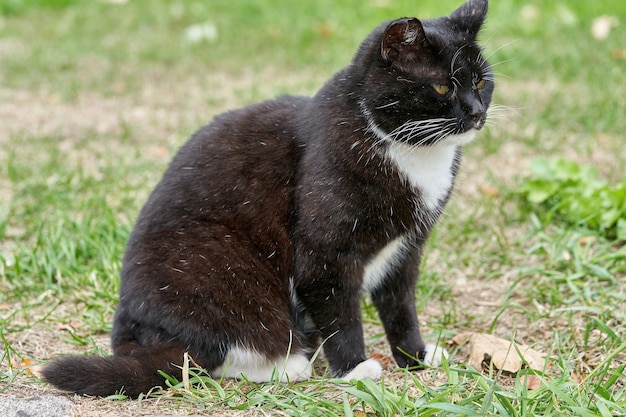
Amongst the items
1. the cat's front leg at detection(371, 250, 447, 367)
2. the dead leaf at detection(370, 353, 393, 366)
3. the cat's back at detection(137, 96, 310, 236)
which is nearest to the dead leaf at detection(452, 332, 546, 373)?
the cat's front leg at detection(371, 250, 447, 367)

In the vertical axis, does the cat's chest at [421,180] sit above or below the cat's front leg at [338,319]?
above

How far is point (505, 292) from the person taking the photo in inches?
131

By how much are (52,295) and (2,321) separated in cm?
40

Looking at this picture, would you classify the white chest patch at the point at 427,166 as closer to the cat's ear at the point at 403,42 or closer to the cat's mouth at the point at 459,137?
the cat's mouth at the point at 459,137

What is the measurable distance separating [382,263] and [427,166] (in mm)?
372

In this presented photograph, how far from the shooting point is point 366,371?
262 centimetres

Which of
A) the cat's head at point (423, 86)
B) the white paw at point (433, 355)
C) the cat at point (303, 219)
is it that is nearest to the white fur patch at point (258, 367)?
the cat at point (303, 219)

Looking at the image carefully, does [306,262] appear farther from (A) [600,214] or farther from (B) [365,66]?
(A) [600,214]

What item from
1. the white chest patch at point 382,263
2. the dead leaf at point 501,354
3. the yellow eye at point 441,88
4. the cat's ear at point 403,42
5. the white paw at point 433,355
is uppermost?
the cat's ear at point 403,42

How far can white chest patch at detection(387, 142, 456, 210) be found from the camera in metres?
2.56

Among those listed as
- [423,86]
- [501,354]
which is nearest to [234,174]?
[423,86]

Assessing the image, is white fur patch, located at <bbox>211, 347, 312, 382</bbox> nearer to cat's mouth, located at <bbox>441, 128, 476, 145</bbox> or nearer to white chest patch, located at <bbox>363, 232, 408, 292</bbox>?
white chest patch, located at <bbox>363, 232, 408, 292</bbox>

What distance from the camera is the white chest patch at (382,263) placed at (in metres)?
2.65

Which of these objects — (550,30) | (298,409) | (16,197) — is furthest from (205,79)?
(298,409)
